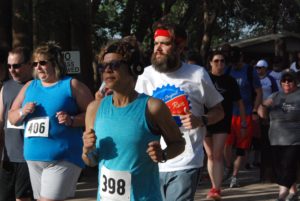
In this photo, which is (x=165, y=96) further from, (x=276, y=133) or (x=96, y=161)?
(x=276, y=133)

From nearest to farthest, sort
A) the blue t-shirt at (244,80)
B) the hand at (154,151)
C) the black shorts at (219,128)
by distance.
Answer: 1. the hand at (154,151)
2. the black shorts at (219,128)
3. the blue t-shirt at (244,80)

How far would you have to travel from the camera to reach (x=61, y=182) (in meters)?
5.54

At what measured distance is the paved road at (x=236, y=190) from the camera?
900 centimetres

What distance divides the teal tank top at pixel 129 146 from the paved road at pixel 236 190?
496 cm

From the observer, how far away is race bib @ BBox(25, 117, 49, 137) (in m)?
5.54

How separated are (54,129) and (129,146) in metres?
1.87

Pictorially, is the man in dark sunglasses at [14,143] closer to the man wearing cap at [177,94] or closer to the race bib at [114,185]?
the man wearing cap at [177,94]

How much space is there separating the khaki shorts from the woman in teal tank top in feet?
5.26

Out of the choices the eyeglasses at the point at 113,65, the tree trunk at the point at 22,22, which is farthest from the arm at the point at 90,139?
the tree trunk at the point at 22,22

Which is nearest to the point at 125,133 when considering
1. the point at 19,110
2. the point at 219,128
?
the point at 19,110

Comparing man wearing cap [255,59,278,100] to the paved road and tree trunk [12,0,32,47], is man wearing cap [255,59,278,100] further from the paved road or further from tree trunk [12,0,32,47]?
tree trunk [12,0,32,47]

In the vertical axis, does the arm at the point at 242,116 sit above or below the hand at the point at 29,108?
below

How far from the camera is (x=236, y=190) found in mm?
Answer: 9609

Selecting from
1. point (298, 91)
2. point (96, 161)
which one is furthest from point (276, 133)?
point (96, 161)
